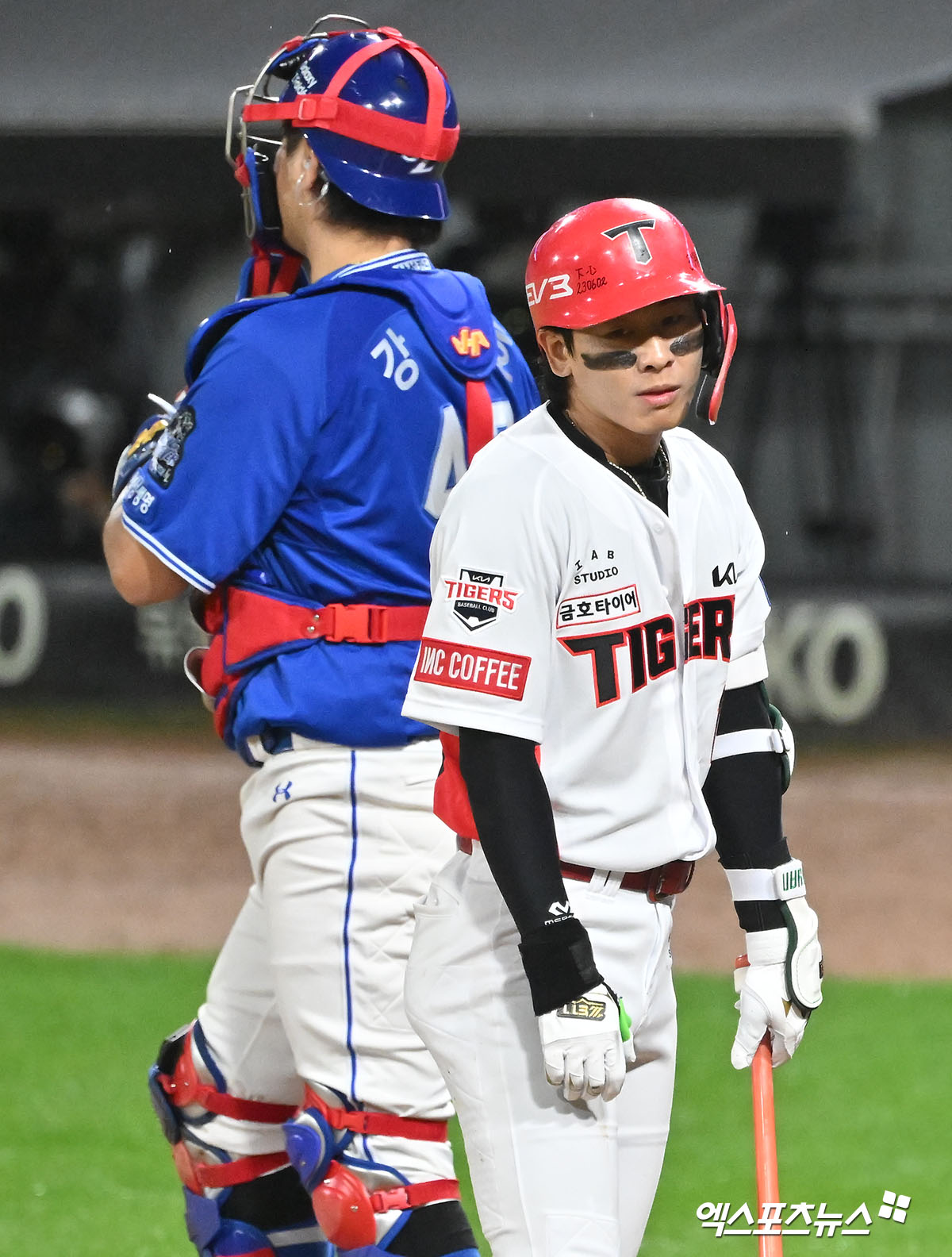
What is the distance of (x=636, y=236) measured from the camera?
6.85 feet

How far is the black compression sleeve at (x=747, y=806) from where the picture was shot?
229 cm

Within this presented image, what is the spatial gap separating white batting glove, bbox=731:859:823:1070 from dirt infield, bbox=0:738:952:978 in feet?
13.4

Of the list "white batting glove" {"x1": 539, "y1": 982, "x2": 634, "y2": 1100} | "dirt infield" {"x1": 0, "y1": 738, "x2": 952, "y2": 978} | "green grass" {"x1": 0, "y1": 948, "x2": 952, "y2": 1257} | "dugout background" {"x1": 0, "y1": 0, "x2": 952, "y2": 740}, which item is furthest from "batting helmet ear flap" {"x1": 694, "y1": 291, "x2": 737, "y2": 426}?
"dugout background" {"x1": 0, "y1": 0, "x2": 952, "y2": 740}

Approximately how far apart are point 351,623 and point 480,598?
55cm

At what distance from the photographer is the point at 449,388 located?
8.58 ft

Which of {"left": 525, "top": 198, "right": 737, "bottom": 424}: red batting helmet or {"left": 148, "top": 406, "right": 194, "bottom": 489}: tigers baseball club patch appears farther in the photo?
{"left": 148, "top": 406, "right": 194, "bottom": 489}: tigers baseball club patch

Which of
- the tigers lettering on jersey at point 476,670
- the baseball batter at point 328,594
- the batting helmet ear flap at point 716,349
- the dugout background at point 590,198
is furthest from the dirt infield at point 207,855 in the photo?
the tigers lettering on jersey at point 476,670

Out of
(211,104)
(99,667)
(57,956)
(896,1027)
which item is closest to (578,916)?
(896,1027)

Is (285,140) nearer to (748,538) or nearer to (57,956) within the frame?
(748,538)

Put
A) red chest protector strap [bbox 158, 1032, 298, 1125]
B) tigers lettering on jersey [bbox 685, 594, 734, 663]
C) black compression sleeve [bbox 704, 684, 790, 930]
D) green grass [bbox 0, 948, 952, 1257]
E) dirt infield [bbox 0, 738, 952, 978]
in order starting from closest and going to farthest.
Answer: tigers lettering on jersey [bbox 685, 594, 734, 663]
black compression sleeve [bbox 704, 684, 790, 930]
red chest protector strap [bbox 158, 1032, 298, 1125]
green grass [bbox 0, 948, 952, 1257]
dirt infield [bbox 0, 738, 952, 978]

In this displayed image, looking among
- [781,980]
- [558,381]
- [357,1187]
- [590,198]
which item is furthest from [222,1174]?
[590,198]

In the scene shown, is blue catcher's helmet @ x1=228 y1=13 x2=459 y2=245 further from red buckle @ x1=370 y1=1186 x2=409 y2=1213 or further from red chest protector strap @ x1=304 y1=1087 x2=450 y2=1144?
red buckle @ x1=370 y1=1186 x2=409 y2=1213

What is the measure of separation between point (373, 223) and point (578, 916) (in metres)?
1.11

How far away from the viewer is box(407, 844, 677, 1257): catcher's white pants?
2029mm
